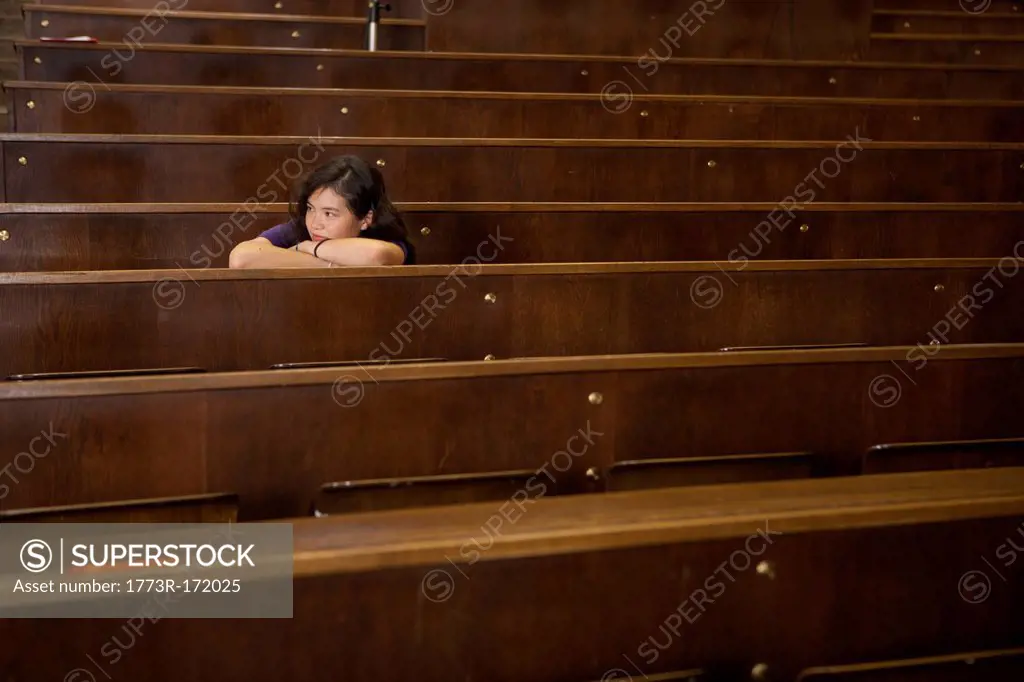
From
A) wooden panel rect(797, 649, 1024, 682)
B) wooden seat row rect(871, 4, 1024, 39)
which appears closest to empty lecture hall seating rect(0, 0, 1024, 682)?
wooden panel rect(797, 649, 1024, 682)

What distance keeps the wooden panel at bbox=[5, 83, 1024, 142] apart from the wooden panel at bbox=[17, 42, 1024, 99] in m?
0.05

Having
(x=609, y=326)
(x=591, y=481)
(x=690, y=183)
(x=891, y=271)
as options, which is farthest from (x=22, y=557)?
(x=690, y=183)

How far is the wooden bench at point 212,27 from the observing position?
1123mm

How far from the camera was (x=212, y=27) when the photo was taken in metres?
1.17

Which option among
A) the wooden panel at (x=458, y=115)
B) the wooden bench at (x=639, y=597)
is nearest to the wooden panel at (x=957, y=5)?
the wooden panel at (x=458, y=115)

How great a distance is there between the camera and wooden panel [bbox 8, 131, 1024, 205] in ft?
2.64

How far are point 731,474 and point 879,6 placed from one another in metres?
1.13

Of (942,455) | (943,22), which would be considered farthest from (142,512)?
(943,22)

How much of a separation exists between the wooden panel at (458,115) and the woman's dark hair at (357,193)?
0.90 ft

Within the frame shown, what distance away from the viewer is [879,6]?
4.56 feet

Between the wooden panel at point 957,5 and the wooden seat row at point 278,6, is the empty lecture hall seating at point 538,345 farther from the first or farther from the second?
the wooden panel at point 957,5

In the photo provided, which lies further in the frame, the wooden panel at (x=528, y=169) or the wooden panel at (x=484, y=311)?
the wooden panel at (x=528, y=169)

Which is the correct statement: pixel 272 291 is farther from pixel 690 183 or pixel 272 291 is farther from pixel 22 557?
pixel 690 183

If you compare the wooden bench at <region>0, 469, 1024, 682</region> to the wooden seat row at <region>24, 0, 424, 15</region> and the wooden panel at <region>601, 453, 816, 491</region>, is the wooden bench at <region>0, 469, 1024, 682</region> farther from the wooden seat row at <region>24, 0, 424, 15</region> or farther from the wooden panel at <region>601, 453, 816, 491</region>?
the wooden seat row at <region>24, 0, 424, 15</region>
